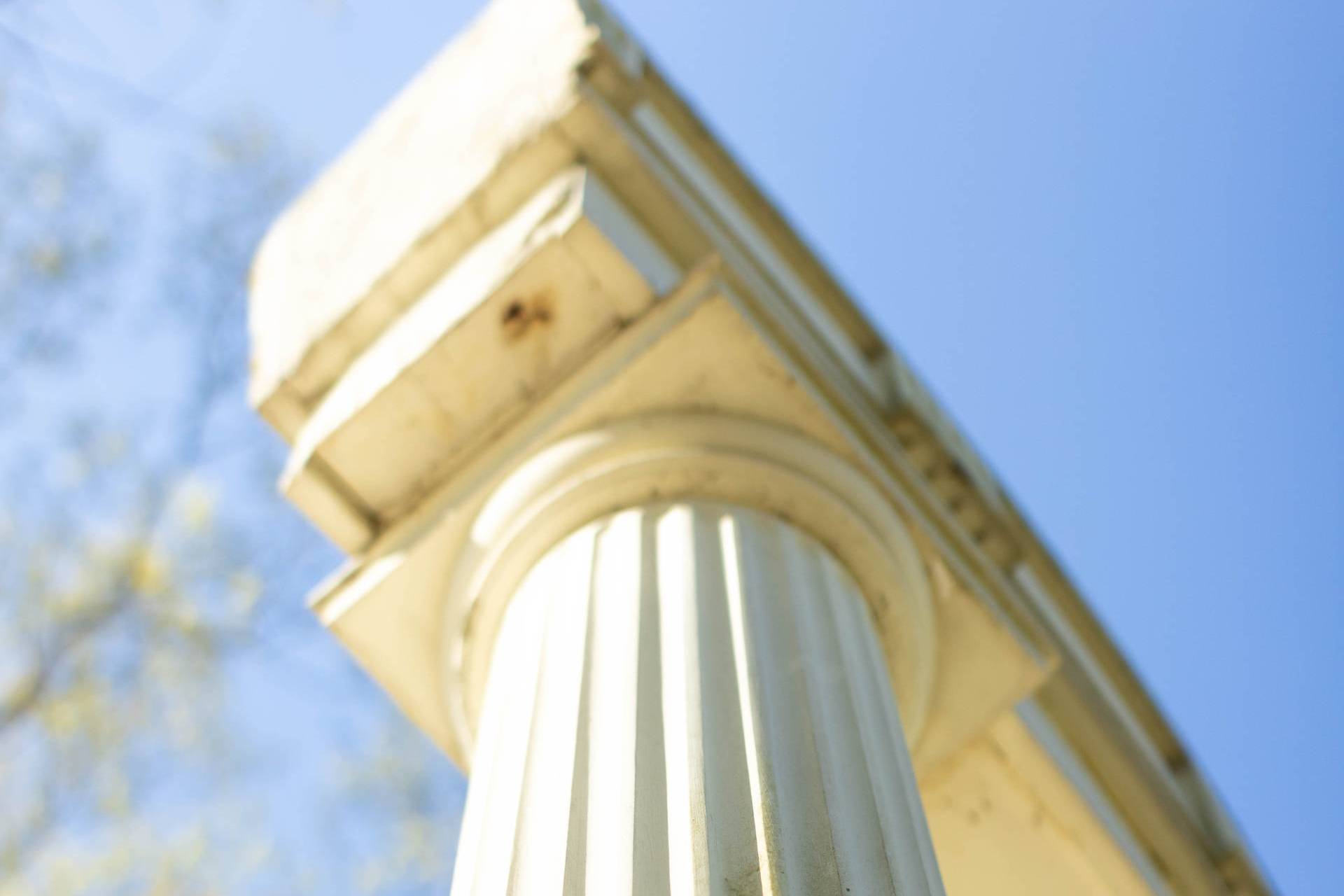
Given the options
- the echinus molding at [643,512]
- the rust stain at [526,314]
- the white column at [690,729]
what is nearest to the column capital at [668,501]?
the echinus molding at [643,512]

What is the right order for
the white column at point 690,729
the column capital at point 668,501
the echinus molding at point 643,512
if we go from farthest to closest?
the column capital at point 668,501, the echinus molding at point 643,512, the white column at point 690,729

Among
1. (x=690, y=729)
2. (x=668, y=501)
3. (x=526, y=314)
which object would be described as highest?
(x=526, y=314)

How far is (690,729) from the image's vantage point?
363 cm

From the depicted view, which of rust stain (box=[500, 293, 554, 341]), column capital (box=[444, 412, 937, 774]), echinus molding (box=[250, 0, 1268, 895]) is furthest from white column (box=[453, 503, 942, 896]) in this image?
rust stain (box=[500, 293, 554, 341])

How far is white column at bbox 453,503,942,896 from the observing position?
3.25 m

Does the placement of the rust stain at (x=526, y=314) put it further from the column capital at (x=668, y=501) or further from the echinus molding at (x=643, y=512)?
the column capital at (x=668, y=501)

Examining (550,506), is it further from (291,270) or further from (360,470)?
(291,270)

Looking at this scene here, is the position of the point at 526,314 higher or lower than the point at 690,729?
higher

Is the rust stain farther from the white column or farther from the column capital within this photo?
the white column

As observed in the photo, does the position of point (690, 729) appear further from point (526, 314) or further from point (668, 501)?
point (526, 314)

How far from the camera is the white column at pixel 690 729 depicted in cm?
325

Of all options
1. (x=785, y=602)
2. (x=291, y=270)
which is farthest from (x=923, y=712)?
(x=291, y=270)

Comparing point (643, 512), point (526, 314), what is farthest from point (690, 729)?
point (526, 314)

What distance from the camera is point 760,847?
3205mm
